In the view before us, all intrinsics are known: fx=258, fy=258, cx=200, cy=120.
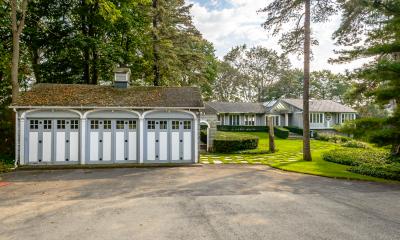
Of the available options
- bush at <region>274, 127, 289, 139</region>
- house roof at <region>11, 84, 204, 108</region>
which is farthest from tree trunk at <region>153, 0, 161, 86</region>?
bush at <region>274, 127, 289, 139</region>

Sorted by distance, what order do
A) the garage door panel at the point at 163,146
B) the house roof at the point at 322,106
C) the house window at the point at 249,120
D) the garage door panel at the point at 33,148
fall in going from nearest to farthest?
the garage door panel at the point at 33,148, the garage door panel at the point at 163,146, the house roof at the point at 322,106, the house window at the point at 249,120

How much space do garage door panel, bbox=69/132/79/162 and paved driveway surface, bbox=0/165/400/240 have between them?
2602 mm

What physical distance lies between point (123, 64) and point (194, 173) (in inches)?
562

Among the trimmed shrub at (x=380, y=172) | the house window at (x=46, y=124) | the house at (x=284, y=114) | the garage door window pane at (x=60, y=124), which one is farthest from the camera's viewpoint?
the house at (x=284, y=114)

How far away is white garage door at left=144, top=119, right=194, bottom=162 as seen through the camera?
1445 cm

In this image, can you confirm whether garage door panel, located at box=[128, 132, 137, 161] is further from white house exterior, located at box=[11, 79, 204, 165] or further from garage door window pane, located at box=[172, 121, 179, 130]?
garage door window pane, located at box=[172, 121, 179, 130]

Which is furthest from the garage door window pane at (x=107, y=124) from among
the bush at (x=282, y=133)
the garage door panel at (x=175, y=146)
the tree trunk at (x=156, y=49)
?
the bush at (x=282, y=133)

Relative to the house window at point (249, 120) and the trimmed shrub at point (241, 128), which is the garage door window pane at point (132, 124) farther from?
the house window at point (249, 120)

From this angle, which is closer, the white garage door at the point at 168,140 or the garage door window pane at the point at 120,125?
the garage door window pane at the point at 120,125

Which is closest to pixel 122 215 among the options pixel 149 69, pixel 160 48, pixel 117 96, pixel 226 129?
pixel 117 96

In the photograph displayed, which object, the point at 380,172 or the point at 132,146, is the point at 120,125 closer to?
the point at 132,146

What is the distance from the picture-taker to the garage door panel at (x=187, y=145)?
48.2 ft

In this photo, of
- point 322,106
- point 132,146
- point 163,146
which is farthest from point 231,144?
point 322,106

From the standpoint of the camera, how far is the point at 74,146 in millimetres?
13852
